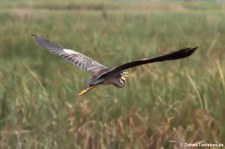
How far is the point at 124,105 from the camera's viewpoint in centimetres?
264

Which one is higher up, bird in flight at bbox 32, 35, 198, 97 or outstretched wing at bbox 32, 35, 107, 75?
outstretched wing at bbox 32, 35, 107, 75

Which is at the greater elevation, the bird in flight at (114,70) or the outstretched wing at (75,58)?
the outstretched wing at (75,58)

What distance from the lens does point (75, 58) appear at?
120cm

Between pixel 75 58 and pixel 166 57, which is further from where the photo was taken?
pixel 75 58

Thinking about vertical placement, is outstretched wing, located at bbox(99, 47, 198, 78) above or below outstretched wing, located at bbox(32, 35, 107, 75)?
below

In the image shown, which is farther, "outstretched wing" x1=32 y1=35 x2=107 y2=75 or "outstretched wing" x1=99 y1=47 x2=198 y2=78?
"outstretched wing" x1=32 y1=35 x2=107 y2=75

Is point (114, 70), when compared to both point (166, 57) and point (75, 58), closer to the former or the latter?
point (166, 57)

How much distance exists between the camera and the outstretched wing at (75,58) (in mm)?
1098

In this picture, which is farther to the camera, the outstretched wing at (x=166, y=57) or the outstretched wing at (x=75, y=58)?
the outstretched wing at (x=75, y=58)

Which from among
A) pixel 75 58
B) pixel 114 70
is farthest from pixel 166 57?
pixel 75 58

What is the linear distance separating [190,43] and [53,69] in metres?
2.06

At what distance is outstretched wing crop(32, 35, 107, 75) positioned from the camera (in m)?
1.10

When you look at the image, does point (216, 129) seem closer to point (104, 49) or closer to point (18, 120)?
point (18, 120)

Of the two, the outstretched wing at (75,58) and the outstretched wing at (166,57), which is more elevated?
the outstretched wing at (75,58)
